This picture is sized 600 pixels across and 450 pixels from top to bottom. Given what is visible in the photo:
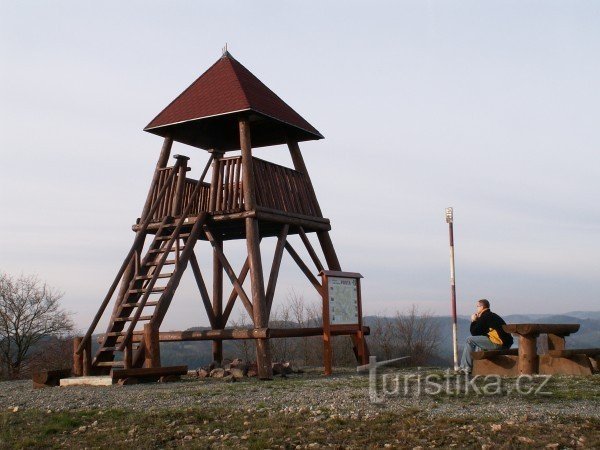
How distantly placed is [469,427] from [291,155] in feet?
38.9

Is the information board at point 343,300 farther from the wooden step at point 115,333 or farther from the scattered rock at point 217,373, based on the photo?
the wooden step at point 115,333

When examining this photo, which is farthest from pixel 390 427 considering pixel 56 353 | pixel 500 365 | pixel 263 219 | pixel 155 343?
pixel 56 353

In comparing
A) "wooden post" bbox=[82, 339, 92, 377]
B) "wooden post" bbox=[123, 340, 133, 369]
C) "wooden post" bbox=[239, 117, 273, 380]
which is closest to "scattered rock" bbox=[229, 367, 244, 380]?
"wooden post" bbox=[239, 117, 273, 380]

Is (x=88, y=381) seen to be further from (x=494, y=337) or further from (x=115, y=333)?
(x=494, y=337)

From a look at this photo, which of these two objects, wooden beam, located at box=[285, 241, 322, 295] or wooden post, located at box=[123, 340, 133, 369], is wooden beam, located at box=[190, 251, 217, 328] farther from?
wooden post, located at box=[123, 340, 133, 369]

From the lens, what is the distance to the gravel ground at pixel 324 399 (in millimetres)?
10352

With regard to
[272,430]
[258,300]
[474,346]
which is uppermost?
[258,300]

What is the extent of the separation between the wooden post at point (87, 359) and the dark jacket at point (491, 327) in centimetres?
752

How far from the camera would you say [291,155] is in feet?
66.4

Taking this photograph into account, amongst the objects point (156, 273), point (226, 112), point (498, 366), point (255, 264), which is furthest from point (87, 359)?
point (498, 366)

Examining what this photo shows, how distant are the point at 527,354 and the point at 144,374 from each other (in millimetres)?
6766

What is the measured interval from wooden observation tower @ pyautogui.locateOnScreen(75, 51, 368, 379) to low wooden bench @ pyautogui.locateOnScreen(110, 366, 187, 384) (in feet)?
0.86

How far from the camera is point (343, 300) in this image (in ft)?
58.3

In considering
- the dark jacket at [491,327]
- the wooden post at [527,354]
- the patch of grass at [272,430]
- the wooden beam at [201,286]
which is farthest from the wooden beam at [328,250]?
the patch of grass at [272,430]
